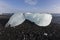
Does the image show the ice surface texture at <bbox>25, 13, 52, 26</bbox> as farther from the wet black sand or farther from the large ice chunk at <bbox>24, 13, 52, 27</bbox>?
the wet black sand

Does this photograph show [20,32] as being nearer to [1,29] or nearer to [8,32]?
[8,32]

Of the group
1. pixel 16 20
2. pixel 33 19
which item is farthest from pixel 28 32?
pixel 16 20

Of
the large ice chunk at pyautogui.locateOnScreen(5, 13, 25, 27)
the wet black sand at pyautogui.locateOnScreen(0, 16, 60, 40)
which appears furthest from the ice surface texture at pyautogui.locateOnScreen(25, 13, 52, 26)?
the large ice chunk at pyautogui.locateOnScreen(5, 13, 25, 27)

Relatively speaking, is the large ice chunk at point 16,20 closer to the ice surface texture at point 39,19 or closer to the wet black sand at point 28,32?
the wet black sand at point 28,32

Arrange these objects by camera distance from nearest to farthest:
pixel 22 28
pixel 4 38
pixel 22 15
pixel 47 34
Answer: pixel 4 38 → pixel 47 34 → pixel 22 28 → pixel 22 15

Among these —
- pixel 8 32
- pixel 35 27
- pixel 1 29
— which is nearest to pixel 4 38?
pixel 8 32

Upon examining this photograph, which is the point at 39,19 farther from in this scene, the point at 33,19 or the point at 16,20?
the point at 16,20

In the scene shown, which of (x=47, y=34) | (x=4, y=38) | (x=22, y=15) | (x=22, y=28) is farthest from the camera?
(x=22, y=15)

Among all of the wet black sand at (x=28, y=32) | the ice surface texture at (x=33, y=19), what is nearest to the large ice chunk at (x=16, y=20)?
the ice surface texture at (x=33, y=19)
